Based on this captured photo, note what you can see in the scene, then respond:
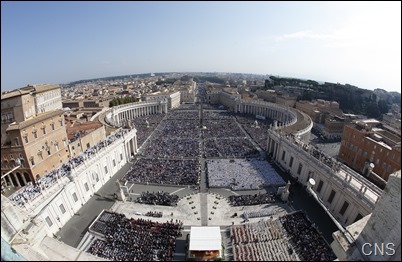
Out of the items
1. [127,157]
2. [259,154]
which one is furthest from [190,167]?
[259,154]

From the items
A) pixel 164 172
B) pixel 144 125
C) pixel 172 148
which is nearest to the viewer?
pixel 164 172

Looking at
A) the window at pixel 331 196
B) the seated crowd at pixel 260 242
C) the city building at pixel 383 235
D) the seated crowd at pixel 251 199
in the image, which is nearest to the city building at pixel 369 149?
the window at pixel 331 196

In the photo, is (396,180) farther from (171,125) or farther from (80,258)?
(171,125)

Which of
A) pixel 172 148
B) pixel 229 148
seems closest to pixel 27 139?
pixel 172 148

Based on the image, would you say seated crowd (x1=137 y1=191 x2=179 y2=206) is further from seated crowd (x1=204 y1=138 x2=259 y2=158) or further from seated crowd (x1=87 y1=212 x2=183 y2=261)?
seated crowd (x1=204 y1=138 x2=259 y2=158)

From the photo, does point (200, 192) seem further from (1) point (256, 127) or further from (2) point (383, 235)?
(1) point (256, 127)

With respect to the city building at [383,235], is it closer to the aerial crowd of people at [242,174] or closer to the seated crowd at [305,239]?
the seated crowd at [305,239]
